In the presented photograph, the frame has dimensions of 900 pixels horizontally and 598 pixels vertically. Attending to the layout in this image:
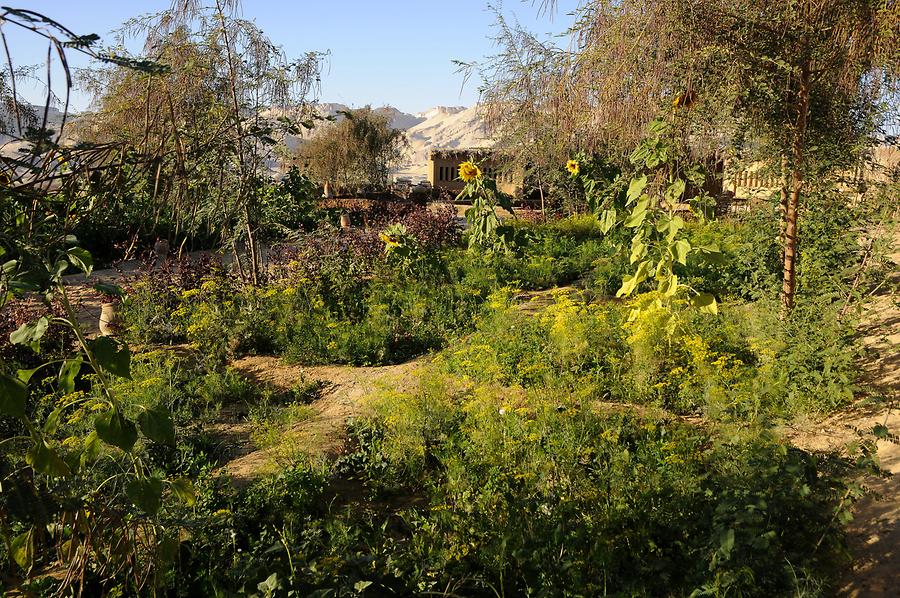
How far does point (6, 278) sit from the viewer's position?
1.31 metres

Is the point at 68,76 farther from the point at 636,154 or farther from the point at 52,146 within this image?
the point at 636,154

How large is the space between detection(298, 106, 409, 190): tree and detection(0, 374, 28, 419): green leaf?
21.0m

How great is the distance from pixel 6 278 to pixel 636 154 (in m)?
4.00

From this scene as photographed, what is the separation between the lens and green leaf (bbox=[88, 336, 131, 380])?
1527 mm

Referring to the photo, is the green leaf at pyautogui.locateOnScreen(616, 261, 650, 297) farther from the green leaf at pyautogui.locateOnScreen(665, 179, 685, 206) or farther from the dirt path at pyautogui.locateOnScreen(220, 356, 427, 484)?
the dirt path at pyautogui.locateOnScreen(220, 356, 427, 484)

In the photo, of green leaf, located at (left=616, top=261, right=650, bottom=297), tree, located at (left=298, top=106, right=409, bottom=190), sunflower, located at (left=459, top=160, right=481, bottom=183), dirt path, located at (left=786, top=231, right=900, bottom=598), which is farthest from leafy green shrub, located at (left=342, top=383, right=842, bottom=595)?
tree, located at (left=298, top=106, right=409, bottom=190)

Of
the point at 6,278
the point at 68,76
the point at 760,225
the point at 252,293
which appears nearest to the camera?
the point at 68,76

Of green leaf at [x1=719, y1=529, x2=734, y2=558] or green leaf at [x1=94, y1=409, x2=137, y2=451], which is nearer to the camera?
green leaf at [x1=94, y1=409, x2=137, y2=451]

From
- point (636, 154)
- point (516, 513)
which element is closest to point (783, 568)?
point (516, 513)

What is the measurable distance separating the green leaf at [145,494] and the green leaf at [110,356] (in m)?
0.29

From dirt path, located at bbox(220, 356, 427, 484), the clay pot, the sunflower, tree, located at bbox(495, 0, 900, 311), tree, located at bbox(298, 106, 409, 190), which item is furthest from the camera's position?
tree, located at bbox(298, 106, 409, 190)

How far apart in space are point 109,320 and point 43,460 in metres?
5.67

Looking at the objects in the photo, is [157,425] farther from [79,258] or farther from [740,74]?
[740,74]

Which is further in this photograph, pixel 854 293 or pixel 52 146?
pixel 854 293
